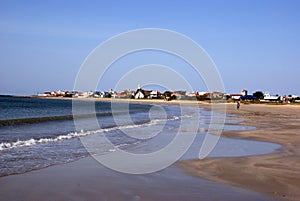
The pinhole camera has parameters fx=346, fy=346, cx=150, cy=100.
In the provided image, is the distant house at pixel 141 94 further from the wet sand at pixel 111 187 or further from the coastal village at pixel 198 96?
the wet sand at pixel 111 187

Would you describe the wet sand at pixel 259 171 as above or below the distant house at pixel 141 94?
below

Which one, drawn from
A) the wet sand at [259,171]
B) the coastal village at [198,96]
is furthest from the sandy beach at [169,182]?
the coastal village at [198,96]

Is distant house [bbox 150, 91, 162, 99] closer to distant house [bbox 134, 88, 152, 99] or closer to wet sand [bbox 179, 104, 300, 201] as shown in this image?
distant house [bbox 134, 88, 152, 99]

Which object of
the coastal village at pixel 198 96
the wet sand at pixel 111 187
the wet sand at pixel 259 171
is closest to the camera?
the wet sand at pixel 111 187

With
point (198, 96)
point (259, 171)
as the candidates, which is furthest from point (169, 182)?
point (198, 96)

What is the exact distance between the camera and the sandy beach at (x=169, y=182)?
6262mm

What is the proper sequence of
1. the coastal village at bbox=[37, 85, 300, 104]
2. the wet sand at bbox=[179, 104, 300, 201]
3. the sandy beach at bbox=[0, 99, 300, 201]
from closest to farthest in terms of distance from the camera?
the sandy beach at bbox=[0, 99, 300, 201], the wet sand at bbox=[179, 104, 300, 201], the coastal village at bbox=[37, 85, 300, 104]

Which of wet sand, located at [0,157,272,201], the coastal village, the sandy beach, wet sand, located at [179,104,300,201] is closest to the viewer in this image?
wet sand, located at [0,157,272,201]

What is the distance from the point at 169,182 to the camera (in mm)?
7398

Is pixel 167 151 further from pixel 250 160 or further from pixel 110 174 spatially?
pixel 110 174

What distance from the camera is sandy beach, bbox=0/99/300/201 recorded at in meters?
6.26

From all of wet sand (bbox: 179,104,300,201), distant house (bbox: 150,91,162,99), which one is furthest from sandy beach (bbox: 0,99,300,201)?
distant house (bbox: 150,91,162,99)

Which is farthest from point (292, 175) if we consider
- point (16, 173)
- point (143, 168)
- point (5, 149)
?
point (5, 149)

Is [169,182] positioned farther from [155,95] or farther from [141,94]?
[155,95]
